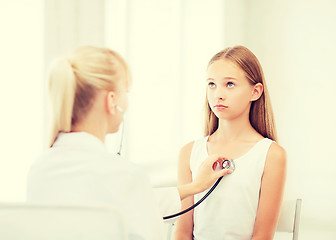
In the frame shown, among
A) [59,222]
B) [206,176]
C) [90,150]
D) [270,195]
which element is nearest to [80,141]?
[90,150]

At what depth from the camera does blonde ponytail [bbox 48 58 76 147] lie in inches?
37.5

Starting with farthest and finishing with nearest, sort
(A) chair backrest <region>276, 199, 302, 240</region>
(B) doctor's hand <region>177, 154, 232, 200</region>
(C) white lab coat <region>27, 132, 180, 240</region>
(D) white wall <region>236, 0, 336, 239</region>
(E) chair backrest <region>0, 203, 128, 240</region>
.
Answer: (D) white wall <region>236, 0, 336, 239</region>
(A) chair backrest <region>276, 199, 302, 240</region>
(B) doctor's hand <region>177, 154, 232, 200</region>
(C) white lab coat <region>27, 132, 180, 240</region>
(E) chair backrest <region>0, 203, 128, 240</region>

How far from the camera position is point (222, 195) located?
1386 millimetres

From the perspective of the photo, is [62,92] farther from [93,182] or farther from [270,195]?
[270,195]

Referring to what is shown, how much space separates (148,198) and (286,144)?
219 cm

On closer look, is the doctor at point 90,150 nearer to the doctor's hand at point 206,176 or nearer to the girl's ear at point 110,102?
the girl's ear at point 110,102

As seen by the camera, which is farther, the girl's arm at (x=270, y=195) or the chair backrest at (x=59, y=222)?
the girl's arm at (x=270, y=195)

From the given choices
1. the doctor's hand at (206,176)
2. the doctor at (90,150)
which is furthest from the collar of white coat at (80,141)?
the doctor's hand at (206,176)

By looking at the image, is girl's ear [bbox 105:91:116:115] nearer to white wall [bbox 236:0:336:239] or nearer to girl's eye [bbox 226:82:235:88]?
girl's eye [bbox 226:82:235:88]

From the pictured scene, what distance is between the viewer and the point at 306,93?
2.89 metres

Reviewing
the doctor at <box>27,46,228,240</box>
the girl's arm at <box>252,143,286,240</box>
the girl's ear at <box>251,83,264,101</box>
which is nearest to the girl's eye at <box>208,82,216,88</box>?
the girl's ear at <box>251,83,264,101</box>

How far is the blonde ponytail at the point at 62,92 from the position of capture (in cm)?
95

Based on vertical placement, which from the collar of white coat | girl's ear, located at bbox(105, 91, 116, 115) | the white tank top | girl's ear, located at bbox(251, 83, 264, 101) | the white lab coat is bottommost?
the white tank top

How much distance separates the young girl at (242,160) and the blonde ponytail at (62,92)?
545 mm
